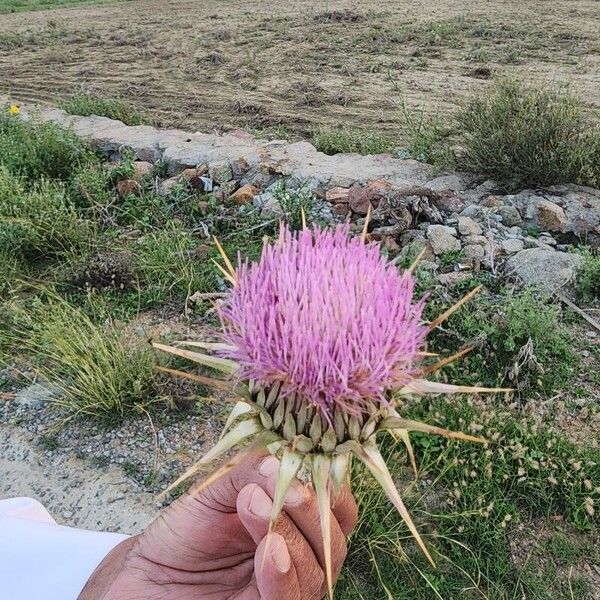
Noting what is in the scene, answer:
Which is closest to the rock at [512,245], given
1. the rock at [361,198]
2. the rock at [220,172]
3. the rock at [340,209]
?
the rock at [361,198]

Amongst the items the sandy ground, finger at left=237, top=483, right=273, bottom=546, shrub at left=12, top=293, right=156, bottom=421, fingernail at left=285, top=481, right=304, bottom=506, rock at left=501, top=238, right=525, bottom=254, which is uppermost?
fingernail at left=285, top=481, right=304, bottom=506

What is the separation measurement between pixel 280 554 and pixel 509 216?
397 centimetres

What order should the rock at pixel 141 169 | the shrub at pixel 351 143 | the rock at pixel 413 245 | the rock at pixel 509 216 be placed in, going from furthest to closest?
the shrub at pixel 351 143, the rock at pixel 141 169, the rock at pixel 509 216, the rock at pixel 413 245

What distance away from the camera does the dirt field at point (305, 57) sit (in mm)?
8945

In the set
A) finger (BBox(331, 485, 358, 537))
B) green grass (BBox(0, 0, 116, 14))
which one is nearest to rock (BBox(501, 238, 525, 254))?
finger (BBox(331, 485, 358, 537))

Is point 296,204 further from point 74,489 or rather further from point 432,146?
point 74,489

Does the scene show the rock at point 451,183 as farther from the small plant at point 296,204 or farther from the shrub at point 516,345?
the shrub at point 516,345

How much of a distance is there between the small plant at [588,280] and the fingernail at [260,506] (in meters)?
3.19

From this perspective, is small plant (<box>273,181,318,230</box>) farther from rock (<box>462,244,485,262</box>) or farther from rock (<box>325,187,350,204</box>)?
rock (<box>462,244,485,262</box>)

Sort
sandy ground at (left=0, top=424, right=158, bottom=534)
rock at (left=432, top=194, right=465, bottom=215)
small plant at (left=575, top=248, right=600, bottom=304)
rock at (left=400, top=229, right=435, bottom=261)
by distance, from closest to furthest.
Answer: sandy ground at (left=0, top=424, right=158, bottom=534), small plant at (left=575, top=248, right=600, bottom=304), rock at (left=400, top=229, right=435, bottom=261), rock at (left=432, top=194, right=465, bottom=215)

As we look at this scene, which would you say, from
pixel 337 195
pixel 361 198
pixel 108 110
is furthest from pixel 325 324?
pixel 108 110

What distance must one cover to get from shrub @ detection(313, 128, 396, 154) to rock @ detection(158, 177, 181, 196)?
68.6 inches

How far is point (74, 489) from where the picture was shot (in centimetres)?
355

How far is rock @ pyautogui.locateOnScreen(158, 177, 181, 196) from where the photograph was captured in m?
5.90
